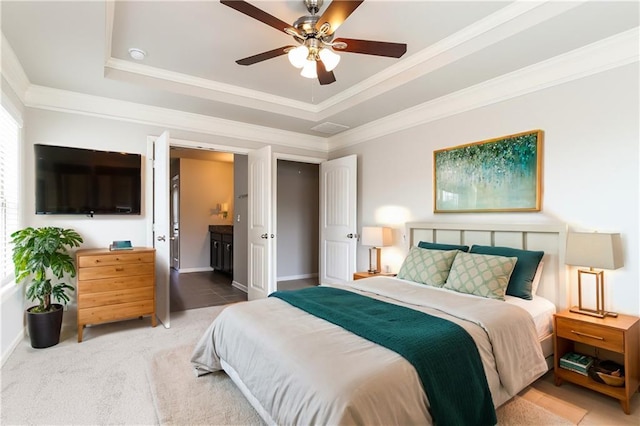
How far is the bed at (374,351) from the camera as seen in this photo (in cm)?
140

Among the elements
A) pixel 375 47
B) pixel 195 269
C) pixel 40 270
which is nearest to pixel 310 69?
Answer: pixel 375 47

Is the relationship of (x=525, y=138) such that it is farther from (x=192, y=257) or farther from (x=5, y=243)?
(x=192, y=257)

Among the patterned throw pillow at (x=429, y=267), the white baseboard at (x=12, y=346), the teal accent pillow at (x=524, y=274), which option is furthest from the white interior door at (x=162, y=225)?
the teal accent pillow at (x=524, y=274)

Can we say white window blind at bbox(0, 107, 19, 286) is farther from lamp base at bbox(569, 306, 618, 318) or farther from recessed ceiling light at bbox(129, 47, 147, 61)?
lamp base at bbox(569, 306, 618, 318)

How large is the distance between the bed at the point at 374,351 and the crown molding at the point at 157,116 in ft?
9.03

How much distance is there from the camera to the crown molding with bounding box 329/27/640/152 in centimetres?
244

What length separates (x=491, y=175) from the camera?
3209 mm

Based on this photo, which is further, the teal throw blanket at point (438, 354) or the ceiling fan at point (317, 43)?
the ceiling fan at point (317, 43)

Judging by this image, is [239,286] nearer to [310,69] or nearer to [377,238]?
[377,238]

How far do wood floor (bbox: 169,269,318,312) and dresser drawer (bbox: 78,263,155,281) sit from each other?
1016 millimetres

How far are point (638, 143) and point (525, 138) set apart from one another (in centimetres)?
76

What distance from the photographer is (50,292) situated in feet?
10.0

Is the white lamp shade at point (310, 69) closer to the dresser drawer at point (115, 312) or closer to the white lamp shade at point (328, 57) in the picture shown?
the white lamp shade at point (328, 57)

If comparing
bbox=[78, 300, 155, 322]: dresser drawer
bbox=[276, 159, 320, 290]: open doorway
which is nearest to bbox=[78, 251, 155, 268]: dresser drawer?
bbox=[78, 300, 155, 322]: dresser drawer
